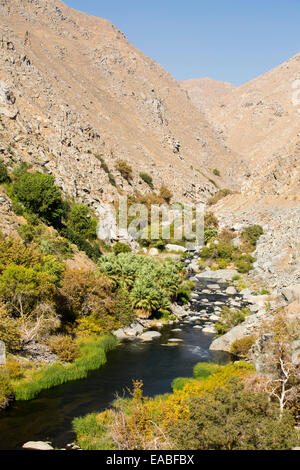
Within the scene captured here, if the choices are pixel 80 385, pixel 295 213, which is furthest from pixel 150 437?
pixel 295 213

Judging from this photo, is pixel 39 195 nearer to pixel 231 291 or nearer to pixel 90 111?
A: pixel 231 291

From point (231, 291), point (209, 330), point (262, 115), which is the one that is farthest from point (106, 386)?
point (262, 115)

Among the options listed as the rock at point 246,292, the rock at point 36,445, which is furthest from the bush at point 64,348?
the rock at point 246,292

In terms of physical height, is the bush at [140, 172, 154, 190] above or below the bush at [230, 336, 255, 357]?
above

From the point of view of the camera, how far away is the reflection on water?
18.1m

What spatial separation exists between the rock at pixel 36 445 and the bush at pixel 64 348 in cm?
875

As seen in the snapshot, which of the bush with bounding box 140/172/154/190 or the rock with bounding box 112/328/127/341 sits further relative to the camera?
the bush with bounding box 140/172/154/190

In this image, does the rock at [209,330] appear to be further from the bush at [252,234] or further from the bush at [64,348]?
the bush at [252,234]

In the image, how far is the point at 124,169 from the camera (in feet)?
277

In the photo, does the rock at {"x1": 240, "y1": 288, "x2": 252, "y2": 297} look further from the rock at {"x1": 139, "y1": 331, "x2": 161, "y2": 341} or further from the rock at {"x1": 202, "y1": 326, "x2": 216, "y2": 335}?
the rock at {"x1": 139, "y1": 331, "x2": 161, "y2": 341}

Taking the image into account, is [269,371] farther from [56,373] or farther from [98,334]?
[98,334]

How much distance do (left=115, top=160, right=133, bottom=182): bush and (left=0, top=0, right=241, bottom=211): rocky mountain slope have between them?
60.0 inches

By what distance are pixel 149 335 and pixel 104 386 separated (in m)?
9.71

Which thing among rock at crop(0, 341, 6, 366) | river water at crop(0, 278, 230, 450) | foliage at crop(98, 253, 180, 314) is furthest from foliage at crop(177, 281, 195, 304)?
rock at crop(0, 341, 6, 366)
